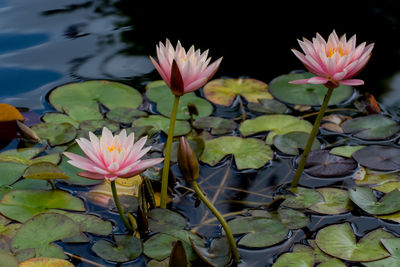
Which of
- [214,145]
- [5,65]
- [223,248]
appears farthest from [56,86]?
[223,248]

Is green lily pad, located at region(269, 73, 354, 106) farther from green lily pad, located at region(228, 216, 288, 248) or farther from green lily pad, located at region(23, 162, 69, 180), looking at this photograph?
green lily pad, located at region(23, 162, 69, 180)

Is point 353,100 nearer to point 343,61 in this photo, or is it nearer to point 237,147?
point 237,147

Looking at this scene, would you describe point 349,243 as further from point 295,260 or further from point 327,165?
point 327,165

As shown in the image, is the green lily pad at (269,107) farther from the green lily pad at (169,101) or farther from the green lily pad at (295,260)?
the green lily pad at (295,260)

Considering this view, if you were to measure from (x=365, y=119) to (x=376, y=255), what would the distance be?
106 centimetres

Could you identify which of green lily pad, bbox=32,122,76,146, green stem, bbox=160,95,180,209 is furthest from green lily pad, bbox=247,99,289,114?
green lily pad, bbox=32,122,76,146

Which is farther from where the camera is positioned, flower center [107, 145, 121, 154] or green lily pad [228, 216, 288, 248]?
green lily pad [228, 216, 288, 248]

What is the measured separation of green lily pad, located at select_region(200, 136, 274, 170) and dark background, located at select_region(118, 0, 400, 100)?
84cm

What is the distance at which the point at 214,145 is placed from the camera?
2439mm

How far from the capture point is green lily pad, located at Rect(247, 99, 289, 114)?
2756 mm

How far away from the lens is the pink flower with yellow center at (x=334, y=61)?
1.83m

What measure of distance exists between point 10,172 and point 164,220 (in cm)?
78

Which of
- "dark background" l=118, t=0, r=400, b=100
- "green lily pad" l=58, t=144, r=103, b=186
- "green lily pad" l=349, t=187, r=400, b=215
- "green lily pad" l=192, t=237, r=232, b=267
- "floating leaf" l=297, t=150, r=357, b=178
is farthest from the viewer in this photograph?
"dark background" l=118, t=0, r=400, b=100

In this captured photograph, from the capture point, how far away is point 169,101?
279 centimetres
